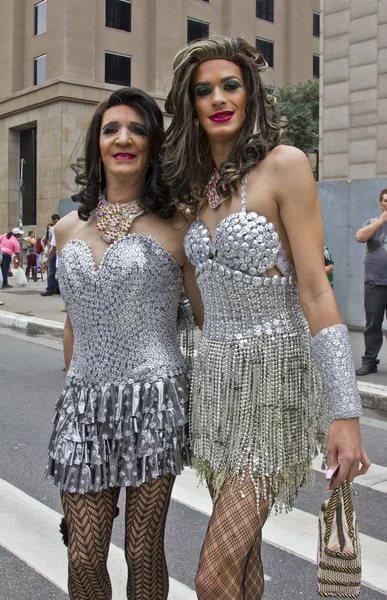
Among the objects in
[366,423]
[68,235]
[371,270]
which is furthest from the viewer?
[371,270]

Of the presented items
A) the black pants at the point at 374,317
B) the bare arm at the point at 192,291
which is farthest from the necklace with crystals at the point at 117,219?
the black pants at the point at 374,317

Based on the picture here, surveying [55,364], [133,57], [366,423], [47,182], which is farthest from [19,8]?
[366,423]

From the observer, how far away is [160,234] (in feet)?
7.67

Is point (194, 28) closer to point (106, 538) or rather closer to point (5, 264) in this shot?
point (5, 264)

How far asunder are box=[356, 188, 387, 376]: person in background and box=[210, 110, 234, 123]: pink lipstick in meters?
5.67

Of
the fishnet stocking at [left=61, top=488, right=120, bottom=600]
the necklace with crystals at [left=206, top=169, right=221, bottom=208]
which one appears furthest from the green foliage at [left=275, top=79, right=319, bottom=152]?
the fishnet stocking at [left=61, top=488, right=120, bottom=600]

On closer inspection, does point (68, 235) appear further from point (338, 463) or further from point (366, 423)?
point (366, 423)

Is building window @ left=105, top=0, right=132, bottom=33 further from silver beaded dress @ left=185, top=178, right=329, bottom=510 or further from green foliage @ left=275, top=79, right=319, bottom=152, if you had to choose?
silver beaded dress @ left=185, top=178, right=329, bottom=510

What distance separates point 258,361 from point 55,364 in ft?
22.6

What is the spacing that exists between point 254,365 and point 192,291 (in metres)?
0.41

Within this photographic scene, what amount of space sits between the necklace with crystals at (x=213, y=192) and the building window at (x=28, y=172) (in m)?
34.4

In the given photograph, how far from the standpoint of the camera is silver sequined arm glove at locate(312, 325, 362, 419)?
6.34 ft

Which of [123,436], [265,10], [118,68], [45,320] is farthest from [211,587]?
[265,10]

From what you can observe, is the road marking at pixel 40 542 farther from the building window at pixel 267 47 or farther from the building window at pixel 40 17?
the building window at pixel 267 47
